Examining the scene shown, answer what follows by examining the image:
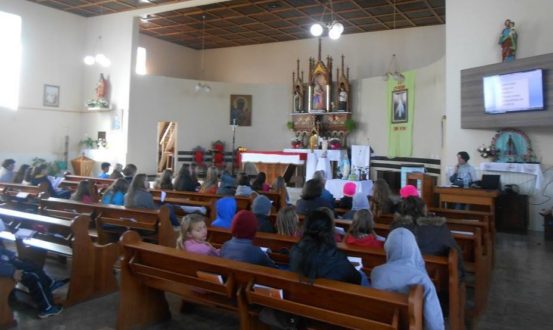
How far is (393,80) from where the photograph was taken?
13078mm

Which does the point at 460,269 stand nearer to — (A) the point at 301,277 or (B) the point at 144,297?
(A) the point at 301,277

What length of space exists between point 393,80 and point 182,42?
29.0 feet

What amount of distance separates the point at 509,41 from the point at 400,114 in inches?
190

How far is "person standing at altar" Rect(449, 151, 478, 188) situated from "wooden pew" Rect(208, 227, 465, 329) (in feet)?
16.8

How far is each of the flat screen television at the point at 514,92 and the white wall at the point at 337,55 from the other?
5.73 meters

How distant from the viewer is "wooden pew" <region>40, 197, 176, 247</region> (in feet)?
15.6

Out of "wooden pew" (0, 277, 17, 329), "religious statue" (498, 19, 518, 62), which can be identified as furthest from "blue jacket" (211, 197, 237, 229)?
"religious statue" (498, 19, 518, 62)


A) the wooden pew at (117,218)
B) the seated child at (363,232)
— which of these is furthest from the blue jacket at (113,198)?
the seated child at (363,232)

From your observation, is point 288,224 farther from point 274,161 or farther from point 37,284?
point 274,161

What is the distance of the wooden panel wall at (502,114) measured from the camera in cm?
748

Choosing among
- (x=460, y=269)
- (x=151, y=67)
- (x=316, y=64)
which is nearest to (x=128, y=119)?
(x=151, y=67)

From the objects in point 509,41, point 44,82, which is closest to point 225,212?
point 509,41

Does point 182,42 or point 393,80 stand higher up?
point 182,42

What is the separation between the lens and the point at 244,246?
309 cm
